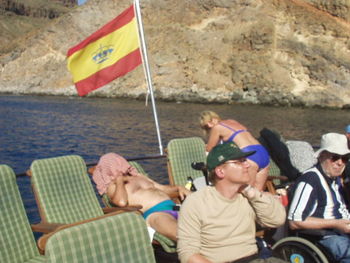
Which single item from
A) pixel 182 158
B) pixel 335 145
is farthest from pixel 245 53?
pixel 335 145

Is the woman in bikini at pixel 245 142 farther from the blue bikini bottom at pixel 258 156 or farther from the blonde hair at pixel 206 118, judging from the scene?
the blonde hair at pixel 206 118

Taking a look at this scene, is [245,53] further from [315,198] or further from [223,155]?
[223,155]

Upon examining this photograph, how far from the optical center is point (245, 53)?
57844 millimetres

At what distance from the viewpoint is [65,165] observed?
5.41 m

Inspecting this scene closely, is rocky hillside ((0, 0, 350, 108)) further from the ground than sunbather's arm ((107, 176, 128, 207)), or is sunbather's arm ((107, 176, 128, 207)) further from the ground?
rocky hillside ((0, 0, 350, 108))

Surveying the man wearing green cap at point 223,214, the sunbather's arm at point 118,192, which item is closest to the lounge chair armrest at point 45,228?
the sunbather's arm at point 118,192

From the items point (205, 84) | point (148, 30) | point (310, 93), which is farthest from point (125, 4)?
point (310, 93)

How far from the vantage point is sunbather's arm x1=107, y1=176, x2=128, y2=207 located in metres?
5.23

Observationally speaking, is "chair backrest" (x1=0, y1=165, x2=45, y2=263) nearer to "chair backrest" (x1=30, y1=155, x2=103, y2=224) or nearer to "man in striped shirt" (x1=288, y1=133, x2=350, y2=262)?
"chair backrest" (x1=30, y1=155, x2=103, y2=224)

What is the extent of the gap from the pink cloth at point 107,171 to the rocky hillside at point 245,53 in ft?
155

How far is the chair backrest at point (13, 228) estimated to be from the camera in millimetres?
4105

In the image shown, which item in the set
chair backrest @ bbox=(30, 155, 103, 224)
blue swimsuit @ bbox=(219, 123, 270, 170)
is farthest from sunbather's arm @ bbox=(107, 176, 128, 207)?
blue swimsuit @ bbox=(219, 123, 270, 170)

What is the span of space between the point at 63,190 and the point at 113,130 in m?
25.2

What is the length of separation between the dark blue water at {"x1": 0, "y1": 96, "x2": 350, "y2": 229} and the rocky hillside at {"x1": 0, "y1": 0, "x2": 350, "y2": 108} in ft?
18.6
